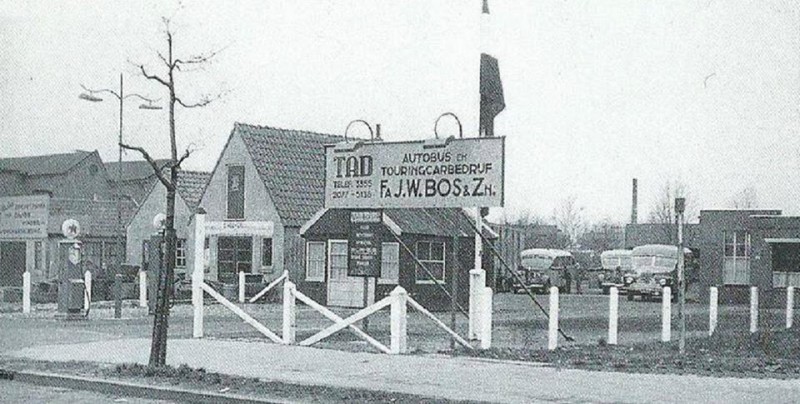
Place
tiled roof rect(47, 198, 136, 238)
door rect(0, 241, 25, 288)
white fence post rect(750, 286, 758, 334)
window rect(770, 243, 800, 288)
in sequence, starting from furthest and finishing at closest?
door rect(0, 241, 25, 288) < tiled roof rect(47, 198, 136, 238) < window rect(770, 243, 800, 288) < white fence post rect(750, 286, 758, 334)

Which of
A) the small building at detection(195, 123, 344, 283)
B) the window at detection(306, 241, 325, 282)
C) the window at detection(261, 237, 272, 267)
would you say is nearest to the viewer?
the window at detection(306, 241, 325, 282)

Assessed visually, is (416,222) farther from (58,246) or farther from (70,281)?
(58,246)

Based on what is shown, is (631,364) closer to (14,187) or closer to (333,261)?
(333,261)

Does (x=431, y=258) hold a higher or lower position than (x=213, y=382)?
higher

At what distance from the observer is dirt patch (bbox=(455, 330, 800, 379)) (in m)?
15.0

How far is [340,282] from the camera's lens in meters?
36.0

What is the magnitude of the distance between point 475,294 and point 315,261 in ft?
57.3

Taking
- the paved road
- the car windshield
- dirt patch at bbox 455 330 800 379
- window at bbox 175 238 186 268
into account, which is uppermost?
window at bbox 175 238 186 268

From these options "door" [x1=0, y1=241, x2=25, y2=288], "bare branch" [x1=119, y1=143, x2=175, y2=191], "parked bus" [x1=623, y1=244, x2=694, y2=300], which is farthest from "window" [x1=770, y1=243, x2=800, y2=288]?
"bare branch" [x1=119, y1=143, x2=175, y2=191]

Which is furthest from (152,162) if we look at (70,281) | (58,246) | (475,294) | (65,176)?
(65,176)

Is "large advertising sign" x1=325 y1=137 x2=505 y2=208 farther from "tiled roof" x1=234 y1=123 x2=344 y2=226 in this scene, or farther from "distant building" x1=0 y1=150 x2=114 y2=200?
"distant building" x1=0 y1=150 x2=114 y2=200

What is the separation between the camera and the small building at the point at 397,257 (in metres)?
34.5

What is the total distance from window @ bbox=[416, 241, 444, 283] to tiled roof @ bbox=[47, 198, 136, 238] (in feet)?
66.7

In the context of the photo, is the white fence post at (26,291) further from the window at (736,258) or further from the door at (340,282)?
the window at (736,258)
